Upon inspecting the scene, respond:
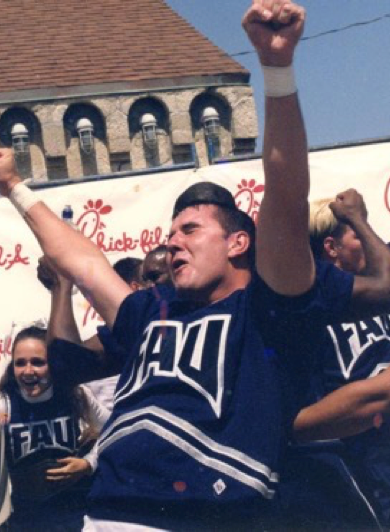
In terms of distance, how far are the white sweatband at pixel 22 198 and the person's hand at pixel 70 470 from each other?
4.93 feet

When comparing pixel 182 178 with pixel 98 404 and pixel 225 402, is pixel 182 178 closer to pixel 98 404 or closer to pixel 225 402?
pixel 98 404

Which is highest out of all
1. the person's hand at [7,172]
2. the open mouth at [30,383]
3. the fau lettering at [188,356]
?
the person's hand at [7,172]

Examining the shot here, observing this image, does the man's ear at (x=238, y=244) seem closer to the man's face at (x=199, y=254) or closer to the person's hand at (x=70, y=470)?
the man's face at (x=199, y=254)

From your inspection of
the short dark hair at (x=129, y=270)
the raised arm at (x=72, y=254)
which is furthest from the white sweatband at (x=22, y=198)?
the short dark hair at (x=129, y=270)

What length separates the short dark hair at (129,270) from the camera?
4.75 meters

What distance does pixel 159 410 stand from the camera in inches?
94.0

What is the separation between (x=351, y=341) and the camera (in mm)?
3451

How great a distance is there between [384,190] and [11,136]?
1216 centimetres

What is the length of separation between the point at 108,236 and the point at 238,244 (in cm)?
325

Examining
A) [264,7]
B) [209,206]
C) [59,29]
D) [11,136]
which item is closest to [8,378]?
[209,206]

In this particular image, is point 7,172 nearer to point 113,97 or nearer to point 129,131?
point 113,97

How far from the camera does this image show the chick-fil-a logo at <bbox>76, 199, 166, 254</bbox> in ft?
19.1

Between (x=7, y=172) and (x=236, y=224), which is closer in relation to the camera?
(x=236, y=224)

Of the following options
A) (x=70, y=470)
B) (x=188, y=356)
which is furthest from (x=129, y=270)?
(x=188, y=356)
